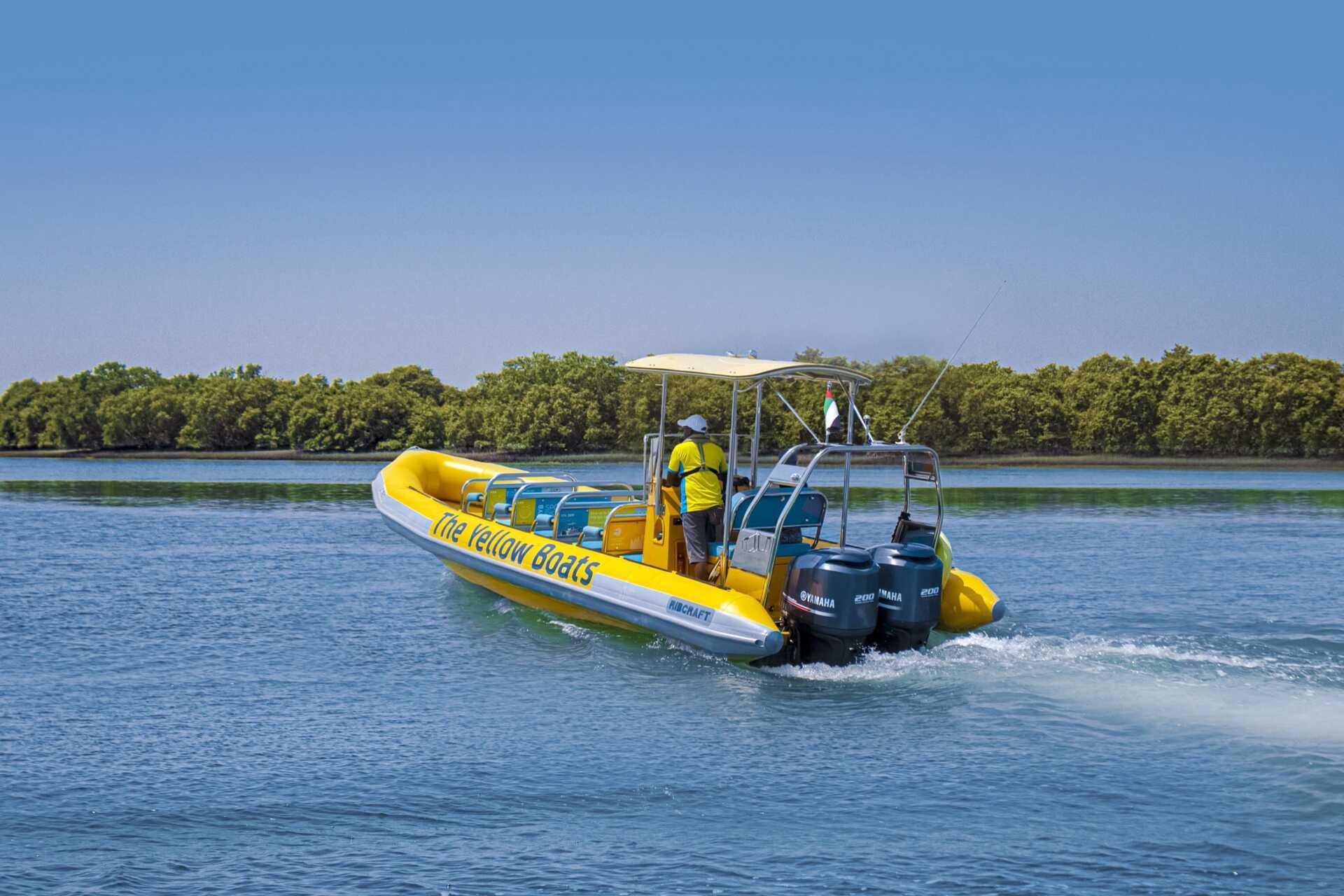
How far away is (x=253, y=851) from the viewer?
17.1 ft

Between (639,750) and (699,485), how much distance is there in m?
2.76

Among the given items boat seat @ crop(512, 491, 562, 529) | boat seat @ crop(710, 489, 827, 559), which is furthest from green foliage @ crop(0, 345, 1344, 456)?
boat seat @ crop(710, 489, 827, 559)

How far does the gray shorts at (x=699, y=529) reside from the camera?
9.09 m

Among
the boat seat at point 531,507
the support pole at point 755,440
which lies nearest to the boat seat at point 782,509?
the support pole at point 755,440

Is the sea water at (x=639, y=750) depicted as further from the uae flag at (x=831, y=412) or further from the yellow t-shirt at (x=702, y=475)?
the uae flag at (x=831, y=412)

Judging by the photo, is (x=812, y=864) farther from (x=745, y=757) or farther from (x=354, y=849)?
(x=354, y=849)

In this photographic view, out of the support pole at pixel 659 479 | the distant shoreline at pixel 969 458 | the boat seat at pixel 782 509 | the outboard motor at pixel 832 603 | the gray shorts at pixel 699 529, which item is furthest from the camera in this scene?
the distant shoreline at pixel 969 458

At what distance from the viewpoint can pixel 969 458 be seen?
231ft

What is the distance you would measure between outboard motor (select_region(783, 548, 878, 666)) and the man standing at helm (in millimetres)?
1077

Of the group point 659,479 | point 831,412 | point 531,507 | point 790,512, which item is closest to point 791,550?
point 790,512

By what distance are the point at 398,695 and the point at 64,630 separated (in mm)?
4332

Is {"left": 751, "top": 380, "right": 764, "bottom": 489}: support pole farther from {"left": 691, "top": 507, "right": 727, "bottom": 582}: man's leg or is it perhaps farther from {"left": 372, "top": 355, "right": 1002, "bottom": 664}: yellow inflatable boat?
{"left": 691, "top": 507, "right": 727, "bottom": 582}: man's leg

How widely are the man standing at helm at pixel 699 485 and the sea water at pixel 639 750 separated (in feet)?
2.97

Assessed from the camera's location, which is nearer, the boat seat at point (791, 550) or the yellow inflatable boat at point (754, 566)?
the yellow inflatable boat at point (754, 566)
